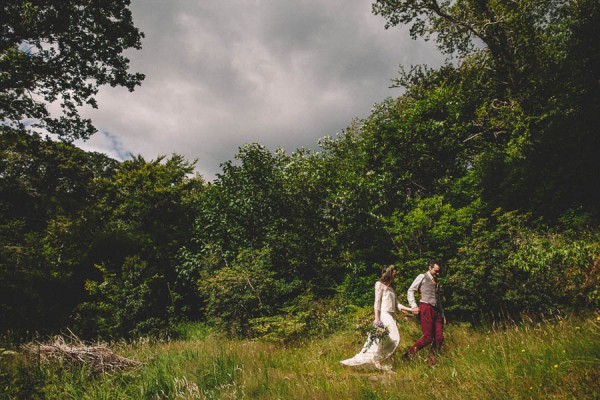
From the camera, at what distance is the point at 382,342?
5.71 metres

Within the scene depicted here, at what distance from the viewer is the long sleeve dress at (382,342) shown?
18.6ft

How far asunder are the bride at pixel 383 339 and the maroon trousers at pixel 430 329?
0.22m

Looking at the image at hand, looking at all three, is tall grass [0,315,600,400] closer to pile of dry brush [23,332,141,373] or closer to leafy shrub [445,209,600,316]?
pile of dry brush [23,332,141,373]

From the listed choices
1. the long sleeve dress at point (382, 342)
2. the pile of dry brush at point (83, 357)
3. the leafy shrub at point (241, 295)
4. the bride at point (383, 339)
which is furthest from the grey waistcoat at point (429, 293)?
the leafy shrub at point (241, 295)

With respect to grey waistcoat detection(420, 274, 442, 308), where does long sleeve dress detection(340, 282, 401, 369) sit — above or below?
below

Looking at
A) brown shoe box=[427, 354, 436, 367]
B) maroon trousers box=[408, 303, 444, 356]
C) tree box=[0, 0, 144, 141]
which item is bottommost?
brown shoe box=[427, 354, 436, 367]

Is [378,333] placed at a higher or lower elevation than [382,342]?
higher

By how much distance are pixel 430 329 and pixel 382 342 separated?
86 centimetres

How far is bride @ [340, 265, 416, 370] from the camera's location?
18.6 ft

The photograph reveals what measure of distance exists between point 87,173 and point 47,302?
52.3ft

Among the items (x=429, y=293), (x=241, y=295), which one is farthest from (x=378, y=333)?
(x=241, y=295)

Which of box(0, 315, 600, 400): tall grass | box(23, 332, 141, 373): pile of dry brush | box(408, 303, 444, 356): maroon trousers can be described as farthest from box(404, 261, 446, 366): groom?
box(23, 332, 141, 373): pile of dry brush

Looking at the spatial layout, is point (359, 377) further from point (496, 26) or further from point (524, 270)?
point (496, 26)

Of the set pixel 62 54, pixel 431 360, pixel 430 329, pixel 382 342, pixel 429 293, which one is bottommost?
pixel 431 360
